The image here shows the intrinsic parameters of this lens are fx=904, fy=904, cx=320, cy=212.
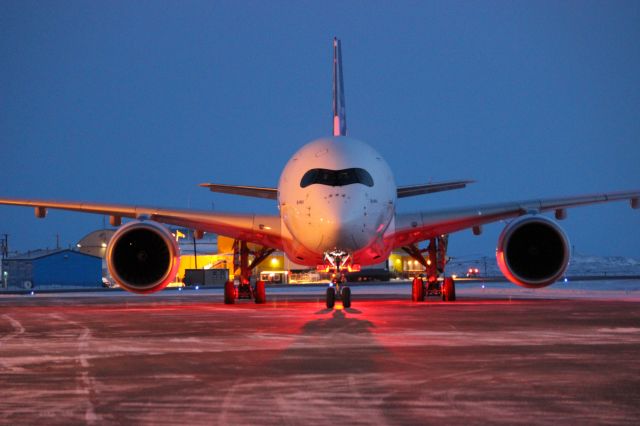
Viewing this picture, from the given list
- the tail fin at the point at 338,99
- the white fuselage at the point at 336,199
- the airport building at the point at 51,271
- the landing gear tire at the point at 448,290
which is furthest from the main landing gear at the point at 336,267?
the airport building at the point at 51,271

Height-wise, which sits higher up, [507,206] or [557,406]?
[507,206]

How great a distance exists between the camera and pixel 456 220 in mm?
24641

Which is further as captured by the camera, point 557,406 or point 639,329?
point 639,329

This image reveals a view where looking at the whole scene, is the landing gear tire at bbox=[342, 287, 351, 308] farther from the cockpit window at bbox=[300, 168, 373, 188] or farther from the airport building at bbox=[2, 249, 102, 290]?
the airport building at bbox=[2, 249, 102, 290]

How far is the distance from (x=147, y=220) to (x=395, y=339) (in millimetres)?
11636

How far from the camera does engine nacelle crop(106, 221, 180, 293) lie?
21609 millimetres

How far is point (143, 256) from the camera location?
2219 centimetres

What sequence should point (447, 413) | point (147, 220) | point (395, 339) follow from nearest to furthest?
point (447, 413)
point (395, 339)
point (147, 220)

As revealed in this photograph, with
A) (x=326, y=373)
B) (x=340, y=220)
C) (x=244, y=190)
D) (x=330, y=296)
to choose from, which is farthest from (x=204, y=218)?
(x=326, y=373)

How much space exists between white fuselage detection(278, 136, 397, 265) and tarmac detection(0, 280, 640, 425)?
4654 mm

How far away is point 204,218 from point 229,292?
2478 mm

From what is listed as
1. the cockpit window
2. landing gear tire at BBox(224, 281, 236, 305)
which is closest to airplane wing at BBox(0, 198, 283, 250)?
landing gear tire at BBox(224, 281, 236, 305)

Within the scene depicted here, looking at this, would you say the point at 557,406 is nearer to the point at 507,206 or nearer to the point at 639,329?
the point at 639,329

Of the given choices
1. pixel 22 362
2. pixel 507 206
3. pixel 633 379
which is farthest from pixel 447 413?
pixel 507 206
